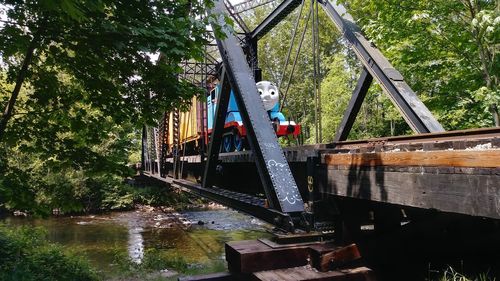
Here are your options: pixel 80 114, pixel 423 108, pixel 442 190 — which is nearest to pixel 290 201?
pixel 442 190

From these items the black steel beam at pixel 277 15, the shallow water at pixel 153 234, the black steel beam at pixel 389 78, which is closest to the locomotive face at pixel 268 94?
the black steel beam at pixel 277 15

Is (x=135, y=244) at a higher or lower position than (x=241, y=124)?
lower

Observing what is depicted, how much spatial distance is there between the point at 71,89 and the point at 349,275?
14.0ft

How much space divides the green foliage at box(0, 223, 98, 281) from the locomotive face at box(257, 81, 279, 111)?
658cm

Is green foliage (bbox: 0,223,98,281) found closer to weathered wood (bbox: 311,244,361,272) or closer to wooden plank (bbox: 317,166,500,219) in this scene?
weathered wood (bbox: 311,244,361,272)

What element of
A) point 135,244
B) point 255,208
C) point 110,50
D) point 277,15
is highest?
point 277,15

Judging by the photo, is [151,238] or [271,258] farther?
[151,238]

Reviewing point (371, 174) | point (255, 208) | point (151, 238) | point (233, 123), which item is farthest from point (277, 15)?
point (151, 238)

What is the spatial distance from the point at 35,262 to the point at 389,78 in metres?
8.82

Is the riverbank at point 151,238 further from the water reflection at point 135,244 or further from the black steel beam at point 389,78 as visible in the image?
the black steel beam at point 389,78

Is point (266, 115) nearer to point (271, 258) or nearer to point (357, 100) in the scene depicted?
point (271, 258)

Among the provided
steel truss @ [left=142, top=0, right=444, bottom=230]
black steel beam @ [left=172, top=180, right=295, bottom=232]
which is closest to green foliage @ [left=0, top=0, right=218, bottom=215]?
steel truss @ [left=142, top=0, right=444, bottom=230]

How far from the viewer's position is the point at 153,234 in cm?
1777

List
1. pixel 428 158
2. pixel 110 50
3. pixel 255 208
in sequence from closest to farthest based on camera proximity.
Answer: pixel 428 158
pixel 255 208
pixel 110 50
